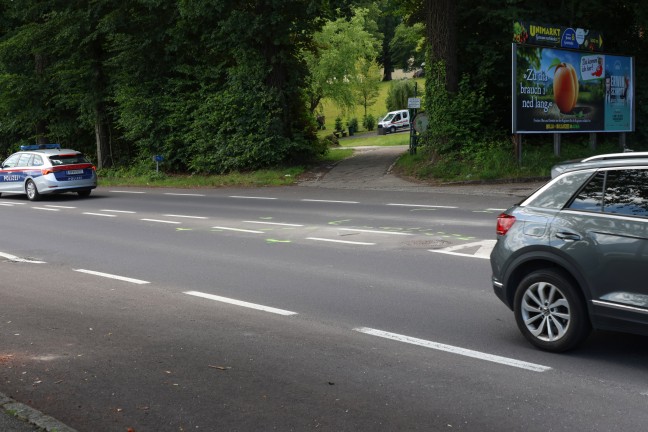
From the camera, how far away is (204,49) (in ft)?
105

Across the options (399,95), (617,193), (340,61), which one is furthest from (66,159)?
(399,95)

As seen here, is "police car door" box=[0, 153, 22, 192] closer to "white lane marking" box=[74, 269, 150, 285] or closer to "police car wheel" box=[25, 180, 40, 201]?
"police car wheel" box=[25, 180, 40, 201]

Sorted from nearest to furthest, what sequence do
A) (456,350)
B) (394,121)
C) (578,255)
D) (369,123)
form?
(578,255), (456,350), (394,121), (369,123)

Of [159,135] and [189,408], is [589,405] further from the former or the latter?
[159,135]

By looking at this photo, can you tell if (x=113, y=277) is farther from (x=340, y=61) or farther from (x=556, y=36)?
(x=340, y=61)

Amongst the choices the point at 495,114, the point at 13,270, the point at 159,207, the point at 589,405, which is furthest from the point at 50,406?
the point at 495,114

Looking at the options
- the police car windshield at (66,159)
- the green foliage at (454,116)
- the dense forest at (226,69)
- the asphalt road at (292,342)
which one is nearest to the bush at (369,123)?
the dense forest at (226,69)

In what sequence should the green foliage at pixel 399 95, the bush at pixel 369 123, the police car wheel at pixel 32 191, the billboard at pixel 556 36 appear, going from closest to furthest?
the billboard at pixel 556 36
the police car wheel at pixel 32 191
the bush at pixel 369 123
the green foliage at pixel 399 95

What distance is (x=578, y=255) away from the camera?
5.96 meters

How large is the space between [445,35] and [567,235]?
21070mm

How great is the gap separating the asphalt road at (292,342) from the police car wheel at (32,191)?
36.9 ft

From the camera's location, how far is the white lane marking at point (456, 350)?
19.3 ft

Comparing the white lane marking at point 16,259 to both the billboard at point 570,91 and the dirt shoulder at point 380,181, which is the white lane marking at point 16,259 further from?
the billboard at point 570,91

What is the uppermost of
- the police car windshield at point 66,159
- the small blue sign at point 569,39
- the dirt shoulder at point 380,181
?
the small blue sign at point 569,39
